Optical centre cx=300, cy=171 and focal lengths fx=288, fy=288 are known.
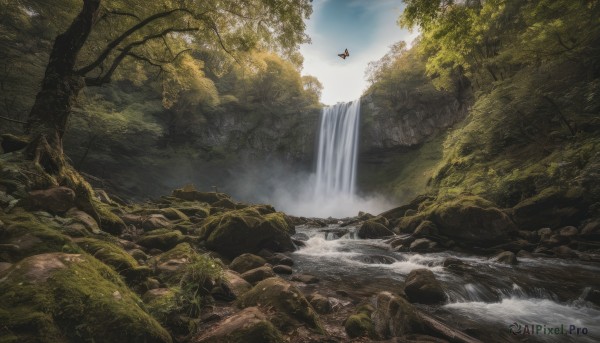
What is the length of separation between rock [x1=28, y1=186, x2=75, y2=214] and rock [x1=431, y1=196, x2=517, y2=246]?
34.1 feet

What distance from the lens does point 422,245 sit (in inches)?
381

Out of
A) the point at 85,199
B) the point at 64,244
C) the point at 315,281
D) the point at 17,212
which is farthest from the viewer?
the point at 315,281

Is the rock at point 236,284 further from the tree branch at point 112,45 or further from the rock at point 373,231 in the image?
the rock at point 373,231

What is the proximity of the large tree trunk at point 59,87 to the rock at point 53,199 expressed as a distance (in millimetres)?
1585

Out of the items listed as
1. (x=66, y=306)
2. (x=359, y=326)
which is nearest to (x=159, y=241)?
(x=66, y=306)

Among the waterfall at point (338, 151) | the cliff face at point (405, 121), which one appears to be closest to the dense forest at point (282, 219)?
the cliff face at point (405, 121)

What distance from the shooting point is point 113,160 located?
78.0ft

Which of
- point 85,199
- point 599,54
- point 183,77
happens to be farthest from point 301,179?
point 85,199

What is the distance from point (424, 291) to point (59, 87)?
8.85 meters

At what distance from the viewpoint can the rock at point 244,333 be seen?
279cm

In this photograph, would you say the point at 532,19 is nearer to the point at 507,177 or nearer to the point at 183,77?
the point at 507,177

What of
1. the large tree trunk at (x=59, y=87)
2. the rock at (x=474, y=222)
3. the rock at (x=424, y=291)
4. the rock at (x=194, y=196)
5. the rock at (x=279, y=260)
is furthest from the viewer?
the rock at (x=194, y=196)

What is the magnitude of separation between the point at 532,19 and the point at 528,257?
9111 mm

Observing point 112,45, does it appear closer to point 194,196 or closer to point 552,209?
point 194,196
